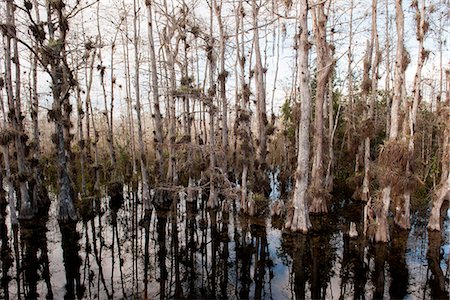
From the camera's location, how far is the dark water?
281 inches

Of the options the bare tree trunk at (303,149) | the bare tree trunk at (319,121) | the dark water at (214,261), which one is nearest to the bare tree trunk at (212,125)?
the dark water at (214,261)

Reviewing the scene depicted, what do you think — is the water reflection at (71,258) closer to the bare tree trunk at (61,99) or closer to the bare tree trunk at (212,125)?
the bare tree trunk at (61,99)

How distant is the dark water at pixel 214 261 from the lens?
7.14 m

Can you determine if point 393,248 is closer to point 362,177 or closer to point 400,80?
point 400,80

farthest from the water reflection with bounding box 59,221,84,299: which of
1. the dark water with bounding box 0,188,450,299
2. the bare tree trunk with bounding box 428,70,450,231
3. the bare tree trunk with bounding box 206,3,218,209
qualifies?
the bare tree trunk with bounding box 428,70,450,231

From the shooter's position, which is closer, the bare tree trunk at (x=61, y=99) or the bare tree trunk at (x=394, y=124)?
the bare tree trunk at (x=394, y=124)

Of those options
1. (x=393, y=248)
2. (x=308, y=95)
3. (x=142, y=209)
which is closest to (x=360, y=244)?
(x=393, y=248)

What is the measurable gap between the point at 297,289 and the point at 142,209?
874 cm

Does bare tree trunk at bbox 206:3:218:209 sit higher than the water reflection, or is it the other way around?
bare tree trunk at bbox 206:3:218:209

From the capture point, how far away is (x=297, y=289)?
7168mm

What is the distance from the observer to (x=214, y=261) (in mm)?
8734

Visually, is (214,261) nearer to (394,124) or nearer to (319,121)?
(394,124)

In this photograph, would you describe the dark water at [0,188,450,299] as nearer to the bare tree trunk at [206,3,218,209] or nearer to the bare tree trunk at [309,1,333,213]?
the bare tree trunk at [309,1,333,213]

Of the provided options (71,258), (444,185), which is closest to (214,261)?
(71,258)
